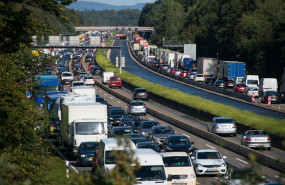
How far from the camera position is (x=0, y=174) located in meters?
5.75

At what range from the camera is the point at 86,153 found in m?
28.4

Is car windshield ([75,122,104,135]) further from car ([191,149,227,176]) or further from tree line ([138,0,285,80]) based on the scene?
tree line ([138,0,285,80])

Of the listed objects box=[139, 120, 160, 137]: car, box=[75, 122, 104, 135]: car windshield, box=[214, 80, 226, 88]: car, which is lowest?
box=[214, 80, 226, 88]: car

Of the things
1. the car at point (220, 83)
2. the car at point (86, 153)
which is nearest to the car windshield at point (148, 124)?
the car at point (86, 153)

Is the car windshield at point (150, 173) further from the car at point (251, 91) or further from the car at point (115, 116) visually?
the car at point (251, 91)

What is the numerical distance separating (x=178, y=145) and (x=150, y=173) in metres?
14.1

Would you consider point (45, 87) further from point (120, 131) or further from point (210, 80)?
point (210, 80)

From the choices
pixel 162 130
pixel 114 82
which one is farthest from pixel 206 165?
pixel 114 82

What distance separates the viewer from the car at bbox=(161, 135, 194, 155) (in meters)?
30.2

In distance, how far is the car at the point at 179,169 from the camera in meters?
21.0

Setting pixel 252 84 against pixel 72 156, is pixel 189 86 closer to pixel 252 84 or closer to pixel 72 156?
pixel 252 84

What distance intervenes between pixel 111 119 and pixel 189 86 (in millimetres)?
44606

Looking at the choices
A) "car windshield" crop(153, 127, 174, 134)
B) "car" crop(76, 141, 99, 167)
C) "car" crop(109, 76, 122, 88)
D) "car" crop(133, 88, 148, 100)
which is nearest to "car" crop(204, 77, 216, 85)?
"car" crop(109, 76, 122, 88)

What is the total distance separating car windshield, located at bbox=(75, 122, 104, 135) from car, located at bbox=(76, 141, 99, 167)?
5.61 ft
